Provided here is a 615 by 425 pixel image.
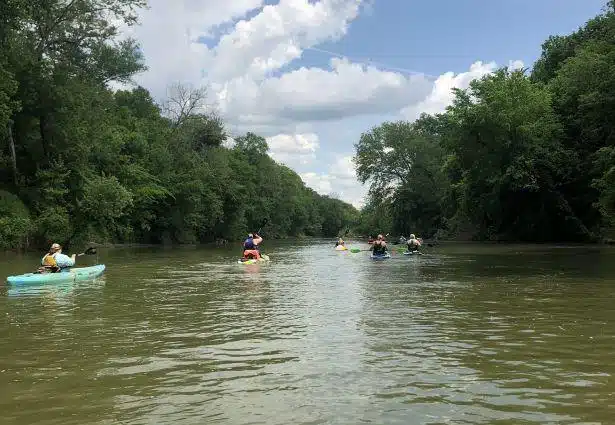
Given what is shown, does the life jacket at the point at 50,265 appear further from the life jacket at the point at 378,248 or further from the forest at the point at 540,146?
the forest at the point at 540,146

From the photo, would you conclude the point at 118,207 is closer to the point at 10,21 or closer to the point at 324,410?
the point at 10,21

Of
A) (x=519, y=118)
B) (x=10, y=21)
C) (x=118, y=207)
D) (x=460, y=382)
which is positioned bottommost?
(x=460, y=382)

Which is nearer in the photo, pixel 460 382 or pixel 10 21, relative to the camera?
pixel 460 382

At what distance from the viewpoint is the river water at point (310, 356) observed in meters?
5.80

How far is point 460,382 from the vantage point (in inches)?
265

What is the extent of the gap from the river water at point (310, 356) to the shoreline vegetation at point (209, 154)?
22.6 m

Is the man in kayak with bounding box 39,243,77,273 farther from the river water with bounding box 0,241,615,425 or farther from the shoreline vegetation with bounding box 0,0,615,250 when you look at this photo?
the shoreline vegetation with bounding box 0,0,615,250

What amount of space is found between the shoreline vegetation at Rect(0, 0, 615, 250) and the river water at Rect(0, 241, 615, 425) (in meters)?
22.6

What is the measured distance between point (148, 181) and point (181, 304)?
4272cm

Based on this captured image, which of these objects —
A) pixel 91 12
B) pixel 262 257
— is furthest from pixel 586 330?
pixel 91 12

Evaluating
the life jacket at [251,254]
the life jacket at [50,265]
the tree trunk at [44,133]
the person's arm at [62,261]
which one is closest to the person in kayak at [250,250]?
the life jacket at [251,254]

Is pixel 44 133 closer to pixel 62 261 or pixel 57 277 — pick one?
pixel 62 261

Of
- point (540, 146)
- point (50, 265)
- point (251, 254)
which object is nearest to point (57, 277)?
point (50, 265)

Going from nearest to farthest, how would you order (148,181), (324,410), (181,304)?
(324,410) → (181,304) → (148,181)
